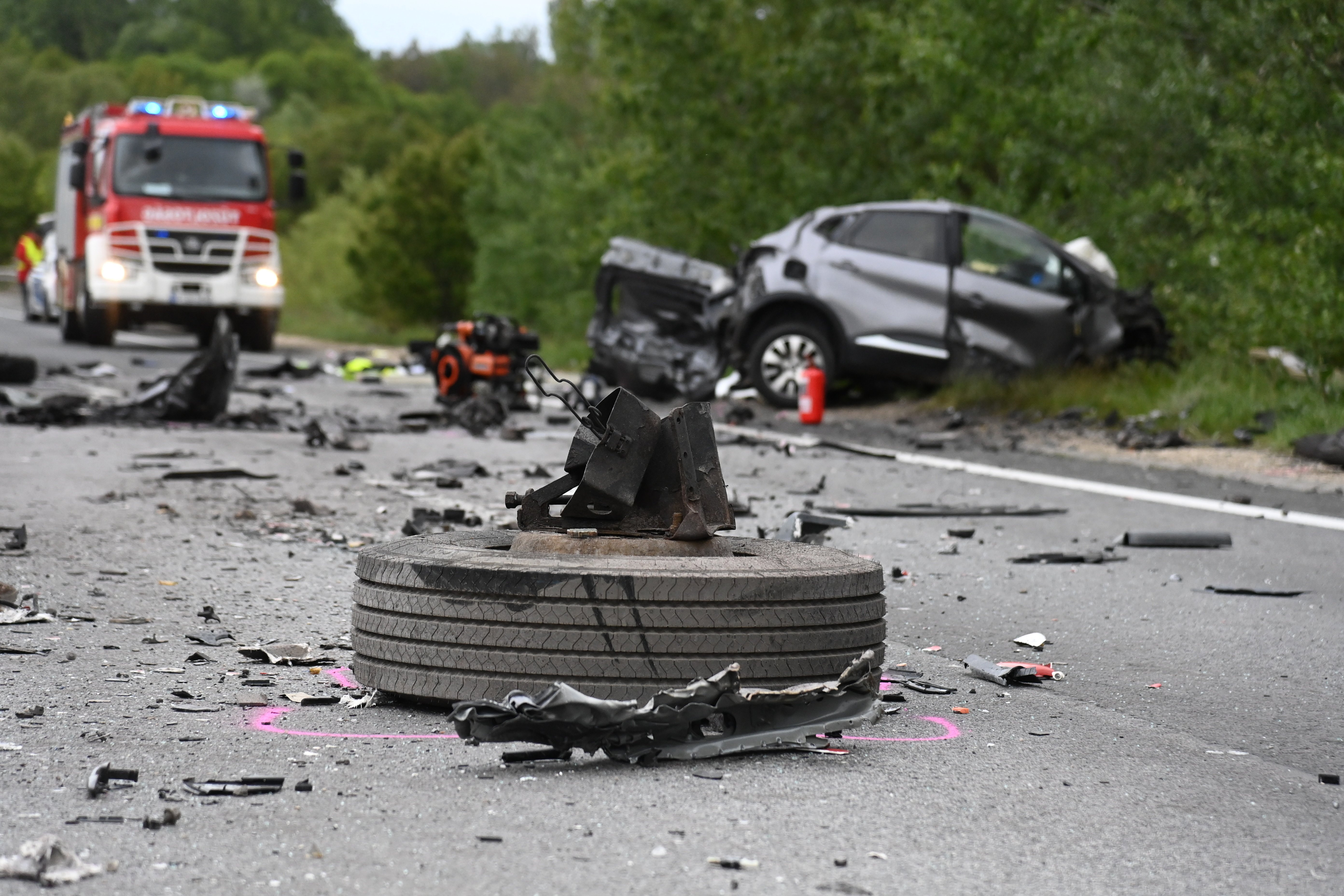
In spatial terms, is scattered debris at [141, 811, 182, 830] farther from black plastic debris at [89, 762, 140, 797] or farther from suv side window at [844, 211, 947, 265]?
suv side window at [844, 211, 947, 265]

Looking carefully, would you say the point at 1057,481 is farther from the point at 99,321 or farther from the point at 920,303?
the point at 99,321

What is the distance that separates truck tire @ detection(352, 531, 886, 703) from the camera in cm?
377

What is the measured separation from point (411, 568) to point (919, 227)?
11.3 meters

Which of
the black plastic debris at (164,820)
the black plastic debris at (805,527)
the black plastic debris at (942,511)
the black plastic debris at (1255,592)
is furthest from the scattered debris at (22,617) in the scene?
the black plastic debris at (1255,592)

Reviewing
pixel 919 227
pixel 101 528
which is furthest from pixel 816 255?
pixel 101 528

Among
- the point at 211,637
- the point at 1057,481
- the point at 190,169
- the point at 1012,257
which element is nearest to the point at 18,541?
the point at 211,637

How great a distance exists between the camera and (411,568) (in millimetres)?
4012

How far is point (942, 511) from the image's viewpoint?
846 cm

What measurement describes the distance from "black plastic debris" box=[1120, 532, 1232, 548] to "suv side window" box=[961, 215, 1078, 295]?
23.1ft

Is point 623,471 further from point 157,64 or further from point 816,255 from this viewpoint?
point 157,64

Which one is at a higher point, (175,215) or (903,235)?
(175,215)

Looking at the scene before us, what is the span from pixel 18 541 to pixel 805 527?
327 centimetres

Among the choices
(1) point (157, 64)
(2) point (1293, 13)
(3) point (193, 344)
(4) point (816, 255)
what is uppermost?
(1) point (157, 64)

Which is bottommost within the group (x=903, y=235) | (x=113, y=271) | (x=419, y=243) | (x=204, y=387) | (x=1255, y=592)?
(x=1255, y=592)
